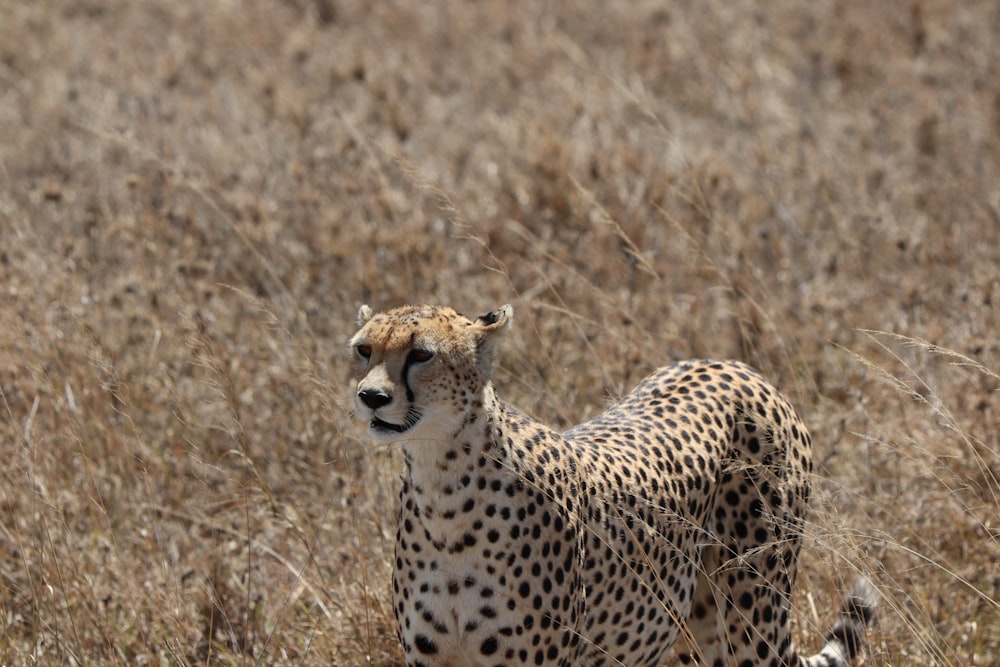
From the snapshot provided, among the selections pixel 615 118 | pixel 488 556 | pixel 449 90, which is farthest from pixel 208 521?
pixel 449 90

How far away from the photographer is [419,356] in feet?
8.73

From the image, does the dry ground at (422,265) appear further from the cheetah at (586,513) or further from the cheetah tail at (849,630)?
the cheetah at (586,513)

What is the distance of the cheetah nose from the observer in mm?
2549

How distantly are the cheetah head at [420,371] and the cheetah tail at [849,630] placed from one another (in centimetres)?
111

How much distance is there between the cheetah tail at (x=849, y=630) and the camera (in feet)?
10.5

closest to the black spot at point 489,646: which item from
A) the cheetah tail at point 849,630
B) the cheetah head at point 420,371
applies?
the cheetah head at point 420,371

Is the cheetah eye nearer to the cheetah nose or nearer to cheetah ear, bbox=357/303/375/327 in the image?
the cheetah nose

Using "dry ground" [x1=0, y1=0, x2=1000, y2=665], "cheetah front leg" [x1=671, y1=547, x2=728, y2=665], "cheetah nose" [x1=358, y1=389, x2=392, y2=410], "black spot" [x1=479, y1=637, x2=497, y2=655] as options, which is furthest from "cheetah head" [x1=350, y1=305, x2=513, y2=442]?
"cheetah front leg" [x1=671, y1=547, x2=728, y2=665]

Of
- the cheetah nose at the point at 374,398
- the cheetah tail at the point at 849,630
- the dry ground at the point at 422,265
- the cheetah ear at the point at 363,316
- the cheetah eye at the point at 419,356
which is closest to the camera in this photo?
the cheetah nose at the point at 374,398

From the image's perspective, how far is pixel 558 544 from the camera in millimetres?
2830

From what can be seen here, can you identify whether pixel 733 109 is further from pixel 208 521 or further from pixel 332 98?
pixel 208 521

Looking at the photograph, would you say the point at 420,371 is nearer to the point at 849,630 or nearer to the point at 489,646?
the point at 489,646

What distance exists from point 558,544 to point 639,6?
6.85m

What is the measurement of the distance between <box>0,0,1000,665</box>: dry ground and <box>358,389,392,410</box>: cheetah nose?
27.7 inches
